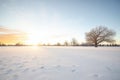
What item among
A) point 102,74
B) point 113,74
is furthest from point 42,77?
point 113,74

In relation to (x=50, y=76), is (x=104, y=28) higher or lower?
higher

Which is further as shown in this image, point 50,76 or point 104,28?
point 104,28

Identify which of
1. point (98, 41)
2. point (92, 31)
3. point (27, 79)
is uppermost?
point (92, 31)

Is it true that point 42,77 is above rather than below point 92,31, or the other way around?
below

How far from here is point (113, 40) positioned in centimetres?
3153

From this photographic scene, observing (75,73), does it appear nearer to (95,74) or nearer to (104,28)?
(95,74)

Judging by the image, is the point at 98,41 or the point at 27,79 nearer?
the point at 27,79

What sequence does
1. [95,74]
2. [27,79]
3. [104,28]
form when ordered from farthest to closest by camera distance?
[104,28] < [95,74] < [27,79]

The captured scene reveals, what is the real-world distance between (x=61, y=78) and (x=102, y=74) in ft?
5.82

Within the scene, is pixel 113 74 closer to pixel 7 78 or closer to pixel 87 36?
pixel 7 78

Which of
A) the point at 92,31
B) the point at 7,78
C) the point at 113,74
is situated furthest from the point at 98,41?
the point at 7,78

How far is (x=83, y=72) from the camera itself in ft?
13.3

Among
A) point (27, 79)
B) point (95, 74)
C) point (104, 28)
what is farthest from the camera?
point (104, 28)

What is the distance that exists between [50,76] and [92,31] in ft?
101
